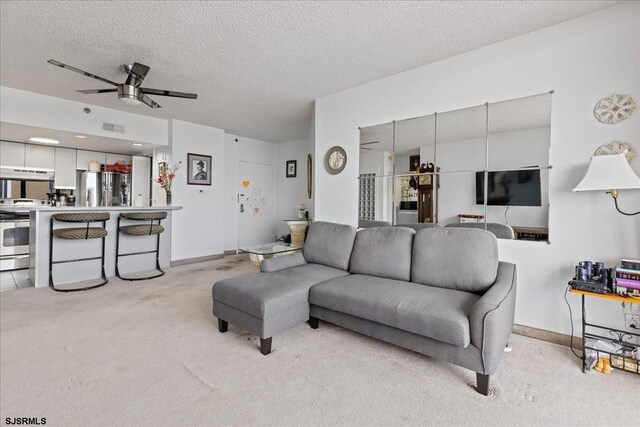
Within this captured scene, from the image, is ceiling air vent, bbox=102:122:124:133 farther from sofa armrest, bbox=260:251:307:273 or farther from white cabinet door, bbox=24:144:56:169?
sofa armrest, bbox=260:251:307:273

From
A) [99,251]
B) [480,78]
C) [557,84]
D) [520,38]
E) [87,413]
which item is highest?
[520,38]

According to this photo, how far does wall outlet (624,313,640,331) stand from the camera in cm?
213

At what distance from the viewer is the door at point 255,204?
21.5 feet

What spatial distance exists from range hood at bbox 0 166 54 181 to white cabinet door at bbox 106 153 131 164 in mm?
924

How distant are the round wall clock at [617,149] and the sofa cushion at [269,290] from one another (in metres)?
2.19

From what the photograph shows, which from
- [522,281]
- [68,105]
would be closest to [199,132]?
[68,105]

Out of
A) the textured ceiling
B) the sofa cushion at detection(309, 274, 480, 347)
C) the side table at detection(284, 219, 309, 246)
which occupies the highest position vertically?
the textured ceiling

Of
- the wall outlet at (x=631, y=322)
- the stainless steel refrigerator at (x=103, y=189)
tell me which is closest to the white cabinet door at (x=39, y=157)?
the stainless steel refrigerator at (x=103, y=189)

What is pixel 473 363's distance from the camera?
177cm

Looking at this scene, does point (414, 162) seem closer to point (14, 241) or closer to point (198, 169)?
point (198, 169)

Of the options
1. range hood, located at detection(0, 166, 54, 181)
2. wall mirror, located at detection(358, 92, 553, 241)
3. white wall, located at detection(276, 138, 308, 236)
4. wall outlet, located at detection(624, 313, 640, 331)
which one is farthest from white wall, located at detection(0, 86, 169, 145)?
wall outlet, located at detection(624, 313, 640, 331)

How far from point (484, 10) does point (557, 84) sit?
0.82m

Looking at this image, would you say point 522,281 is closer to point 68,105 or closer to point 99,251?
point 99,251

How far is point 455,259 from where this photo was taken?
236 cm
